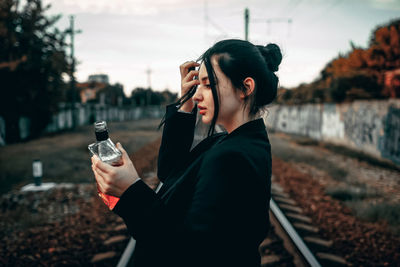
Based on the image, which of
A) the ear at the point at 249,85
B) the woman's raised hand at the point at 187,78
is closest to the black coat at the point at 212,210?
the ear at the point at 249,85

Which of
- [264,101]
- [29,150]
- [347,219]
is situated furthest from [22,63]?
[264,101]

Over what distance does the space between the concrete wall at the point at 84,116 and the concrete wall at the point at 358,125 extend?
56.1 ft

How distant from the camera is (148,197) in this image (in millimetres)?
1076

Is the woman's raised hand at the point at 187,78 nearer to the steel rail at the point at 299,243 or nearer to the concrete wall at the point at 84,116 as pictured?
the steel rail at the point at 299,243

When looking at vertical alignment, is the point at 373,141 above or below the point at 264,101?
below

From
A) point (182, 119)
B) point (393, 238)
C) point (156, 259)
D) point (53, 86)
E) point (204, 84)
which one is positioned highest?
point (53, 86)

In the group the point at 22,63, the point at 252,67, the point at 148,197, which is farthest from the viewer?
the point at 22,63

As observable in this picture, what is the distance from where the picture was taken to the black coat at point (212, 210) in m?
0.98

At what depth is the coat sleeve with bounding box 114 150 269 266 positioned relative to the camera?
98 centimetres

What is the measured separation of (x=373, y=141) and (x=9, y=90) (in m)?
17.8

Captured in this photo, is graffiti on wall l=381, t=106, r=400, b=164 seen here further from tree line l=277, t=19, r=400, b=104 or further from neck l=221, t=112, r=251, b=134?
neck l=221, t=112, r=251, b=134

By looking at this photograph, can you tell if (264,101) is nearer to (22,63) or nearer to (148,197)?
(148,197)

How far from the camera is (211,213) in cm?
97

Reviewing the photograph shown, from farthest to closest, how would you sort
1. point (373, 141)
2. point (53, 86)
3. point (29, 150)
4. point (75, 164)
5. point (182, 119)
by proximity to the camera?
1. point (53, 86)
2. point (29, 150)
3. point (373, 141)
4. point (75, 164)
5. point (182, 119)
